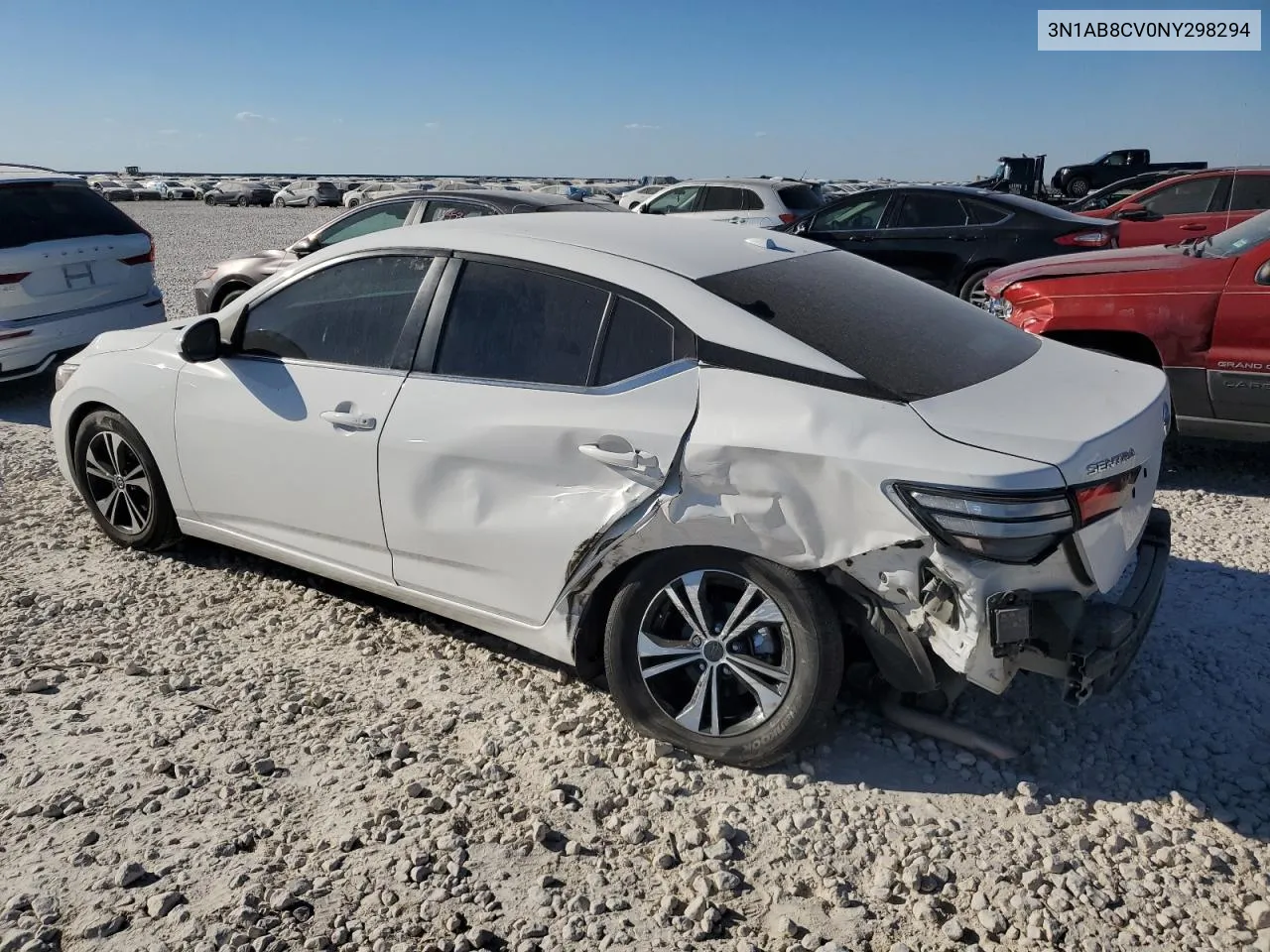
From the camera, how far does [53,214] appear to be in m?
7.80

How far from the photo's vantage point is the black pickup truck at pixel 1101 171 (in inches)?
1152

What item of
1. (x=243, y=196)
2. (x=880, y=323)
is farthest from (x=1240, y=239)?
(x=243, y=196)

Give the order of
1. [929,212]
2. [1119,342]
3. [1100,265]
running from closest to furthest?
[1119,342] < [1100,265] < [929,212]

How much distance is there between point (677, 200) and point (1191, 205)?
6.90 metres

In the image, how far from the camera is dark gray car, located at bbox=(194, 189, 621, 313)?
350 inches

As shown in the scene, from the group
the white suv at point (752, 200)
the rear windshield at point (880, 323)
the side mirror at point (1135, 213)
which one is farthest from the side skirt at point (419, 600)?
the side mirror at point (1135, 213)

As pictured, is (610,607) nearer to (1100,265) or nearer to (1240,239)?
(1100,265)

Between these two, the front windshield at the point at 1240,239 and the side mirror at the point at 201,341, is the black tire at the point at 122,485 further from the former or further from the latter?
the front windshield at the point at 1240,239

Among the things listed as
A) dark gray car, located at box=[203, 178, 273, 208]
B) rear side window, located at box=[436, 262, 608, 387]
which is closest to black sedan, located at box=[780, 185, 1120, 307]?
rear side window, located at box=[436, 262, 608, 387]

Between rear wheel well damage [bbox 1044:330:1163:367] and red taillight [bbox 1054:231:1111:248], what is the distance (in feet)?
15.3

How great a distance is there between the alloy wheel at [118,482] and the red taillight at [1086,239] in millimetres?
8828

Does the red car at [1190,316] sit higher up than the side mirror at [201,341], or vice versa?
the side mirror at [201,341]

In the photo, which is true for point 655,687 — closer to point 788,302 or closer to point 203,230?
point 788,302

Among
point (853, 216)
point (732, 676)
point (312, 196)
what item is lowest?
point (732, 676)
